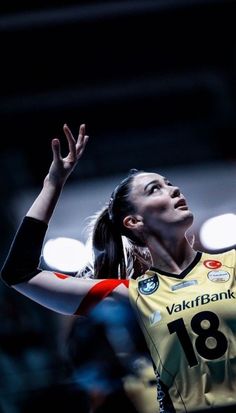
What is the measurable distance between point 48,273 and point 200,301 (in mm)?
491

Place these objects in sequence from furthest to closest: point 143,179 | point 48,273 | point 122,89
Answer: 1. point 122,89
2. point 143,179
3. point 48,273

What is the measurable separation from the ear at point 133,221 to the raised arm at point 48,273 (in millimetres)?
215

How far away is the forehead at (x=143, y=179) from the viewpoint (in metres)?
2.91

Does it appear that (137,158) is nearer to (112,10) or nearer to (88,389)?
(112,10)

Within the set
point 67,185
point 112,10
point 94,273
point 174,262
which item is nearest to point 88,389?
point 94,273

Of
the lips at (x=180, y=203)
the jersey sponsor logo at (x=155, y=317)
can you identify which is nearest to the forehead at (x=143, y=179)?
Answer: the lips at (x=180, y=203)

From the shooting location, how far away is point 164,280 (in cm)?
276

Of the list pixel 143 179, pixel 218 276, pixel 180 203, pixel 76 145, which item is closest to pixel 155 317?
pixel 218 276

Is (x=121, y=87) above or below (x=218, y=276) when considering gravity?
above

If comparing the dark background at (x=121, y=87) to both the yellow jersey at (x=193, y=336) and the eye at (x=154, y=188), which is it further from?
the yellow jersey at (x=193, y=336)

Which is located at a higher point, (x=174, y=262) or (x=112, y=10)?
(x=112, y=10)

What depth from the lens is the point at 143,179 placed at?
294 cm

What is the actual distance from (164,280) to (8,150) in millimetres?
5273

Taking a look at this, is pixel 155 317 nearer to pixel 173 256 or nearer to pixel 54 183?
pixel 173 256
